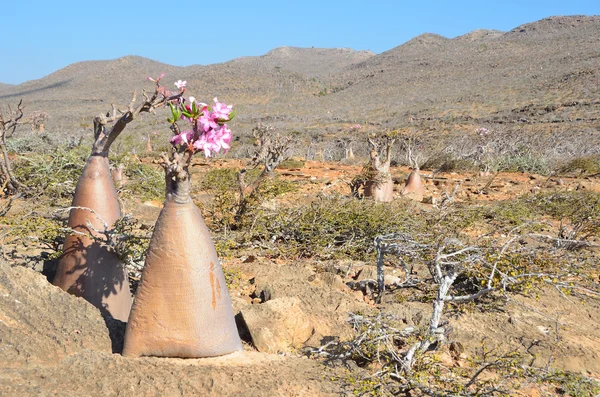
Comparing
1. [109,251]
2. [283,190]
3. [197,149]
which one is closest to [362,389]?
[197,149]

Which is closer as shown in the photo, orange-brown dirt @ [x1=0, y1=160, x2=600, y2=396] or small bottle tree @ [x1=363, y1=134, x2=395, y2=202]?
orange-brown dirt @ [x1=0, y1=160, x2=600, y2=396]

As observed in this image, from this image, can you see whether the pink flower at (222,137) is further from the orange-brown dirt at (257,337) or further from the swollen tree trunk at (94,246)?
the orange-brown dirt at (257,337)

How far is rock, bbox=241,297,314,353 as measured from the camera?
2.90 m

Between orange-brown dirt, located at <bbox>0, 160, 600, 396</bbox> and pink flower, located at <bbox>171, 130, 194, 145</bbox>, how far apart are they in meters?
1.01

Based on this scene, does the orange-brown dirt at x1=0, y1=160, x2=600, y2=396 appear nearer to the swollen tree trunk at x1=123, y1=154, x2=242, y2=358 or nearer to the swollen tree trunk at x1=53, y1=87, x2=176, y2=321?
the swollen tree trunk at x1=123, y1=154, x2=242, y2=358

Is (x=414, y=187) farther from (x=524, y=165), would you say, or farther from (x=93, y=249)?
(x=93, y=249)

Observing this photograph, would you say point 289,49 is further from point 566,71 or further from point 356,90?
point 566,71

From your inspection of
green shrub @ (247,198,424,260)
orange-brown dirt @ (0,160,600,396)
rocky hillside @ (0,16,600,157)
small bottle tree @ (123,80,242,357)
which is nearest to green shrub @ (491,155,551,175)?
rocky hillside @ (0,16,600,157)

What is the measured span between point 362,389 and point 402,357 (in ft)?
2.26

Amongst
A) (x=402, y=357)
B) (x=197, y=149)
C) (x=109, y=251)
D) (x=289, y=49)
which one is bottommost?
(x=402, y=357)

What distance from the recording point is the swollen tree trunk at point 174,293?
2.48 m

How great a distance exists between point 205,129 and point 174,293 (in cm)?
81

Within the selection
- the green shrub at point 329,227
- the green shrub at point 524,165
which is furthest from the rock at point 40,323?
the green shrub at point 524,165

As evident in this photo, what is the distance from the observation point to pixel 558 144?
48.1ft
